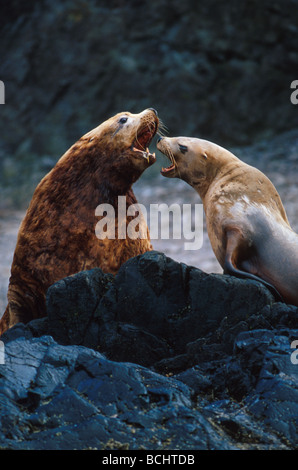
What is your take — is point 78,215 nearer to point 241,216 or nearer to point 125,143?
point 125,143

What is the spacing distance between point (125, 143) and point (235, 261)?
1143 millimetres

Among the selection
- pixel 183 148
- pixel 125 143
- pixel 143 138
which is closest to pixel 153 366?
pixel 125 143

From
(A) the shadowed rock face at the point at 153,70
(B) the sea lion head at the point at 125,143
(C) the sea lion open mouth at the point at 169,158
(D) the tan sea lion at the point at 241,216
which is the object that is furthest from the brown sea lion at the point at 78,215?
(A) the shadowed rock face at the point at 153,70

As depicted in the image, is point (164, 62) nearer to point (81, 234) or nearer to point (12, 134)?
point (12, 134)

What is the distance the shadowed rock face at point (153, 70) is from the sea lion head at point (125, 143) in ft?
28.8

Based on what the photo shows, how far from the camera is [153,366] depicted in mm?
3887

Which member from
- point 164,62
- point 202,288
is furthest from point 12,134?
point 202,288

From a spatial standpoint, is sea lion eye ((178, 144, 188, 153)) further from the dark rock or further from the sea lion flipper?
the dark rock

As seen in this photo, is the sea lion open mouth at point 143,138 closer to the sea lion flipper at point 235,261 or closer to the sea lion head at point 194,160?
the sea lion head at point 194,160

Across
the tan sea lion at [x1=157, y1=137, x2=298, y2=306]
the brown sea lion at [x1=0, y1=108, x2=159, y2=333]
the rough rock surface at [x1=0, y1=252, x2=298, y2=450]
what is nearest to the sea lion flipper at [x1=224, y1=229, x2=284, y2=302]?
the tan sea lion at [x1=157, y1=137, x2=298, y2=306]

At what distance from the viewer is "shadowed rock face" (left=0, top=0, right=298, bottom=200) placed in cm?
1377

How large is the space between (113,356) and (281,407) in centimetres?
103

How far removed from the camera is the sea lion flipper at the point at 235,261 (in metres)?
4.38

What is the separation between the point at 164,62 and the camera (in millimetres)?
13992
